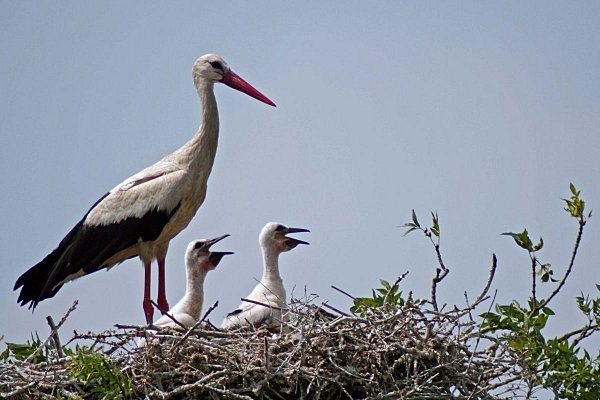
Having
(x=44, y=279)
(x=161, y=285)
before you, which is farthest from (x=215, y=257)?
(x=44, y=279)

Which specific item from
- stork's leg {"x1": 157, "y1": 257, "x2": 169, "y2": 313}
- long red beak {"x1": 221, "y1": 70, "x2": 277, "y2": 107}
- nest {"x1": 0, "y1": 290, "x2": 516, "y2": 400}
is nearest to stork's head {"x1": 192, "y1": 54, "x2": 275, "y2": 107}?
long red beak {"x1": 221, "y1": 70, "x2": 277, "y2": 107}

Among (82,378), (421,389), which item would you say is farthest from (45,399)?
(421,389)

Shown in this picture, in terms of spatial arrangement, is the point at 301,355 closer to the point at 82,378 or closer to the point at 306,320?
the point at 306,320

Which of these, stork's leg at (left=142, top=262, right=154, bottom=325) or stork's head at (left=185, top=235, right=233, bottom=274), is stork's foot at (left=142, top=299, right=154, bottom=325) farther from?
stork's head at (left=185, top=235, right=233, bottom=274)

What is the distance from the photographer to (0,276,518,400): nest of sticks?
28.5 feet

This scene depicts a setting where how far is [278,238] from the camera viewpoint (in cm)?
1184

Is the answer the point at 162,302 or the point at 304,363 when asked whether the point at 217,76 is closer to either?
the point at 162,302

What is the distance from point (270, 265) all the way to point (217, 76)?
68.5 inches

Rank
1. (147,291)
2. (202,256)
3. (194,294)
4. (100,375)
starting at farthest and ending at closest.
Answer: (147,291), (202,256), (194,294), (100,375)

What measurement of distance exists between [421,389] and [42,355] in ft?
7.60

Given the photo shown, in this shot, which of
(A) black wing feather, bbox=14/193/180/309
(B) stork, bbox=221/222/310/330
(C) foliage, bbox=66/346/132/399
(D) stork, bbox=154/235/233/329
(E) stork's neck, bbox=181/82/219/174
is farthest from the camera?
(E) stork's neck, bbox=181/82/219/174

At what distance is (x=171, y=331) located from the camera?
900 cm

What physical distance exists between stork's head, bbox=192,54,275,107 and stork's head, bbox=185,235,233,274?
52.9 inches

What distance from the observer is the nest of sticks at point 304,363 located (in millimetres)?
8688
